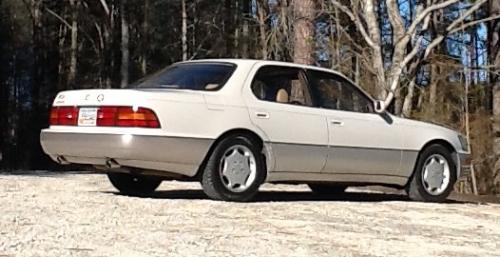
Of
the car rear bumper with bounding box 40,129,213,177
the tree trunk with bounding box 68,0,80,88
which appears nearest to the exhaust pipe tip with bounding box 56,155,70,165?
the car rear bumper with bounding box 40,129,213,177

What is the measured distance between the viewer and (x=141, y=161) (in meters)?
8.53

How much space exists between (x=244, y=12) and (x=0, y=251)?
1016 inches

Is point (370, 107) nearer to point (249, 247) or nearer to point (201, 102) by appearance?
point (201, 102)

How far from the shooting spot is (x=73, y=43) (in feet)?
124

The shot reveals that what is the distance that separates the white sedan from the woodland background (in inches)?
235

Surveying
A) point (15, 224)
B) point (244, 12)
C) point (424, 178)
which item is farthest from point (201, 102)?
point (244, 12)

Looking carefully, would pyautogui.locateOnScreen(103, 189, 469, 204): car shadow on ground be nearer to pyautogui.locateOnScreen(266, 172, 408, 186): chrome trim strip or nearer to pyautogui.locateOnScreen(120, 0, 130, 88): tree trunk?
pyautogui.locateOnScreen(266, 172, 408, 186): chrome trim strip

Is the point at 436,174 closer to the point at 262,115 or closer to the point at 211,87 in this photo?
the point at 262,115

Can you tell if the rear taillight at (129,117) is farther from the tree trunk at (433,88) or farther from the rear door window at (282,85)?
the tree trunk at (433,88)

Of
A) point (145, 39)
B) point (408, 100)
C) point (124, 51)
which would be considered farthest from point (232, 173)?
point (145, 39)

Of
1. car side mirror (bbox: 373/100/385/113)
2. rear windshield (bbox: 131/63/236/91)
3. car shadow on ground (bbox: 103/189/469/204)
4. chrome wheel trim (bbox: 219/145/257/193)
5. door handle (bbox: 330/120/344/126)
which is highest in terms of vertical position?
rear windshield (bbox: 131/63/236/91)

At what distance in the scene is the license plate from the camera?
8789 mm

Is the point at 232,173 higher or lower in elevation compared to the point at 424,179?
higher

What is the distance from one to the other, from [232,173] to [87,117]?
153 cm
